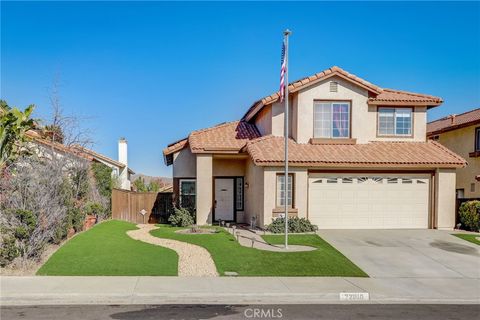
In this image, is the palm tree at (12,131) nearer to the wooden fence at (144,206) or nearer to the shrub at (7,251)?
the shrub at (7,251)

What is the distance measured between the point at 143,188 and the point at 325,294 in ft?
91.8

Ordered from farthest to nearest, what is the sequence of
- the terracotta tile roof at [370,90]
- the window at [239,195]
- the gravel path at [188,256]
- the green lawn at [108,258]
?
the window at [239,195], the terracotta tile roof at [370,90], the gravel path at [188,256], the green lawn at [108,258]

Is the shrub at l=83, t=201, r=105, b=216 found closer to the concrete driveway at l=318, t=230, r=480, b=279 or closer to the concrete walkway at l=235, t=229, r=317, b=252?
the concrete walkway at l=235, t=229, r=317, b=252

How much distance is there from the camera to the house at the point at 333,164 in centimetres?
1866

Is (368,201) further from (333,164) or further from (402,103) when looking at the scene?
(402,103)

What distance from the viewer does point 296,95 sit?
20266mm

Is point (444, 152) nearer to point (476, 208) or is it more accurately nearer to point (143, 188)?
point (476, 208)

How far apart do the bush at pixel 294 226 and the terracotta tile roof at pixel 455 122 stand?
46.8ft

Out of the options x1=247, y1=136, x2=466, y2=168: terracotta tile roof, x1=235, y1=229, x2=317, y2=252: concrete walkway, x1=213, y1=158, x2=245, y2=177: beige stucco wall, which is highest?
x1=247, y1=136, x2=466, y2=168: terracotta tile roof

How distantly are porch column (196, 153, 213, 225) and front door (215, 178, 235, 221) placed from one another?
1780 mm

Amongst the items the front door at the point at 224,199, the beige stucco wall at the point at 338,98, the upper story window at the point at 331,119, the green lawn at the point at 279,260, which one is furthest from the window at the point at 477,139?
the green lawn at the point at 279,260

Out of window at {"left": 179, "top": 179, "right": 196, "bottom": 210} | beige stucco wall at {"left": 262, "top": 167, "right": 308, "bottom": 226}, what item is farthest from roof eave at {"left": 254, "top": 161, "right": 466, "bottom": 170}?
window at {"left": 179, "top": 179, "right": 196, "bottom": 210}
